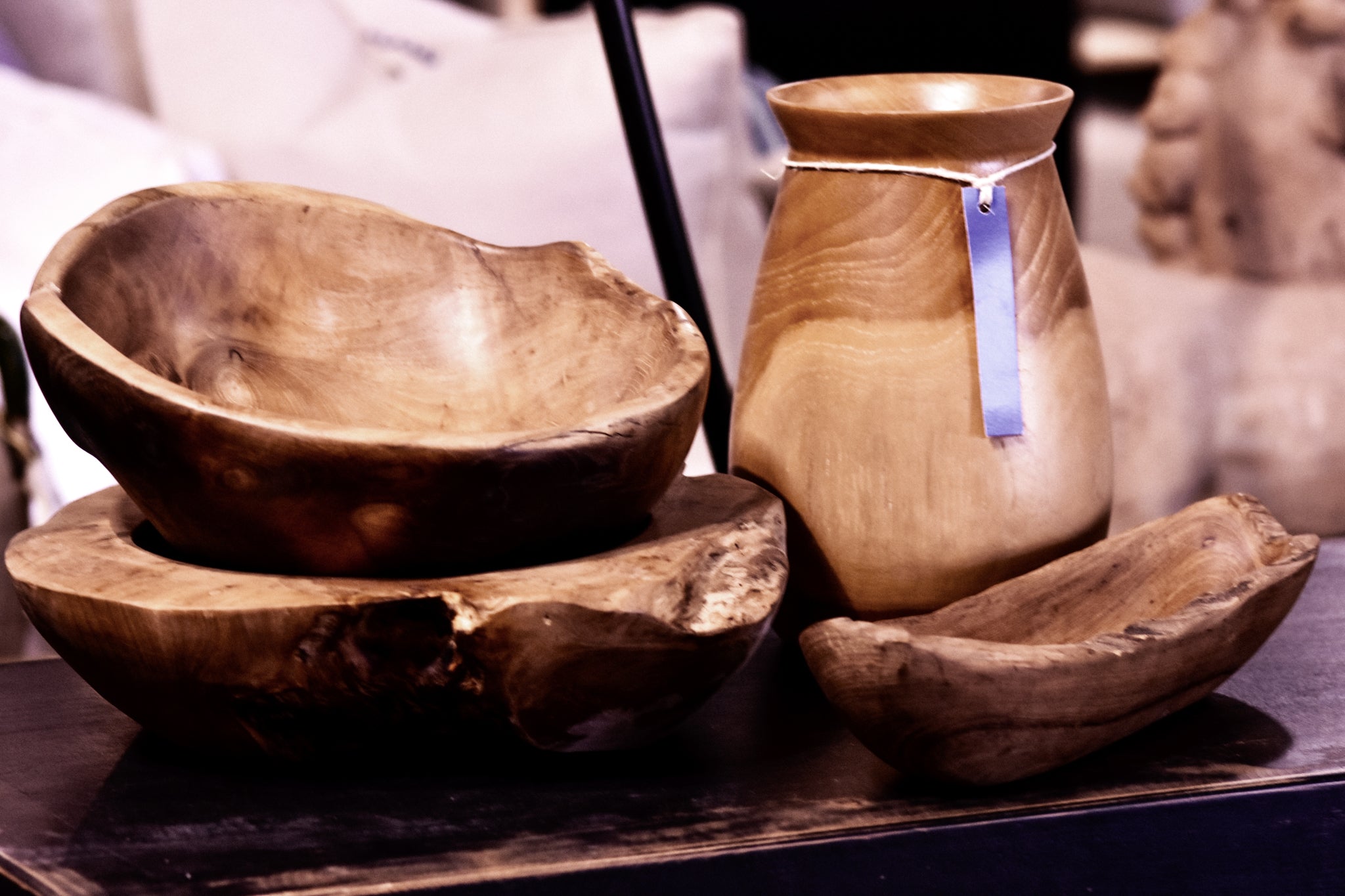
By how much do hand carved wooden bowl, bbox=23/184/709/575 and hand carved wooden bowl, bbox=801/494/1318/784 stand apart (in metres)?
0.10

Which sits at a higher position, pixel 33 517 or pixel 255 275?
pixel 255 275

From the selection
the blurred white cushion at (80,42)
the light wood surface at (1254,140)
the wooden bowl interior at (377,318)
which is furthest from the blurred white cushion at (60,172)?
the light wood surface at (1254,140)

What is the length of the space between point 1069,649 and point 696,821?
0.13m

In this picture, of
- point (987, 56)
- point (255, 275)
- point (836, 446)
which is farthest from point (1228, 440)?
point (987, 56)

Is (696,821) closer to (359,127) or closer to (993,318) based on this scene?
(993,318)

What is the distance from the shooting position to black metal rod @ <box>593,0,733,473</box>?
674 mm

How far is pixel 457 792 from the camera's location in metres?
0.49

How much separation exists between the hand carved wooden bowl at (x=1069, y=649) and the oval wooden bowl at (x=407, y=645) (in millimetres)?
46

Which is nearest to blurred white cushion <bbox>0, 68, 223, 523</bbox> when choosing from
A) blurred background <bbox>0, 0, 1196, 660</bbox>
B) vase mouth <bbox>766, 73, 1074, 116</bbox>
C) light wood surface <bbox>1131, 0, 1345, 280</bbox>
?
blurred background <bbox>0, 0, 1196, 660</bbox>

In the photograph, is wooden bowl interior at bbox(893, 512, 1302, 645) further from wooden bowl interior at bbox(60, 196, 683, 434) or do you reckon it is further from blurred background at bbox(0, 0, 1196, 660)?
blurred background at bbox(0, 0, 1196, 660)

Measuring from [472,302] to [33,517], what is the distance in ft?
2.12

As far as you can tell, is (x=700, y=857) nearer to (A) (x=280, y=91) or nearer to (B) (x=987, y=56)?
(A) (x=280, y=91)

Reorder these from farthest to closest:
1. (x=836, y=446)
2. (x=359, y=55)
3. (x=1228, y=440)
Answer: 1. (x=359, y=55)
2. (x=1228, y=440)
3. (x=836, y=446)

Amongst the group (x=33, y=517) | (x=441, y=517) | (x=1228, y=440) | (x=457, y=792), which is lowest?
(x=1228, y=440)
